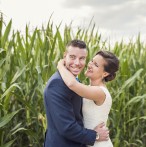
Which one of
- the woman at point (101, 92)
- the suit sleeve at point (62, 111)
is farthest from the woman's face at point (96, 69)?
the suit sleeve at point (62, 111)

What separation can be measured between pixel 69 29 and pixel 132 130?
1087 millimetres

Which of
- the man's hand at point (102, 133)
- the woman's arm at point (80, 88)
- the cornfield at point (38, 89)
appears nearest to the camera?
the woman's arm at point (80, 88)

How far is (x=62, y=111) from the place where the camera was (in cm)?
203

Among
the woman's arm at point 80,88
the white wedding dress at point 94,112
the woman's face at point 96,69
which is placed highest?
the woman's face at point 96,69

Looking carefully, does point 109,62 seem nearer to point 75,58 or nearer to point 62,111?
point 75,58

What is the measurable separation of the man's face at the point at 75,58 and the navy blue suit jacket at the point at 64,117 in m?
0.08

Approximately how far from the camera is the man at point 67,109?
80.2 inches

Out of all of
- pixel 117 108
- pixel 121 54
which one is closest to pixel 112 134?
pixel 117 108

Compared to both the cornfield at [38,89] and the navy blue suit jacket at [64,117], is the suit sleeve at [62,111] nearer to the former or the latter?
the navy blue suit jacket at [64,117]

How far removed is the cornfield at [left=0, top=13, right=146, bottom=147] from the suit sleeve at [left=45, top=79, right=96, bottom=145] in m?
0.90

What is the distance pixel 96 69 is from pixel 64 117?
13.5 inches

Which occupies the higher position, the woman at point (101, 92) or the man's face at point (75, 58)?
the man's face at point (75, 58)

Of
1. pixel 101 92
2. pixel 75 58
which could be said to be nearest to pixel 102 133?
pixel 101 92

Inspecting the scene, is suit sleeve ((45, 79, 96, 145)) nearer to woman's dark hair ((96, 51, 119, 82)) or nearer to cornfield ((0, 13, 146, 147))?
woman's dark hair ((96, 51, 119, 82))
